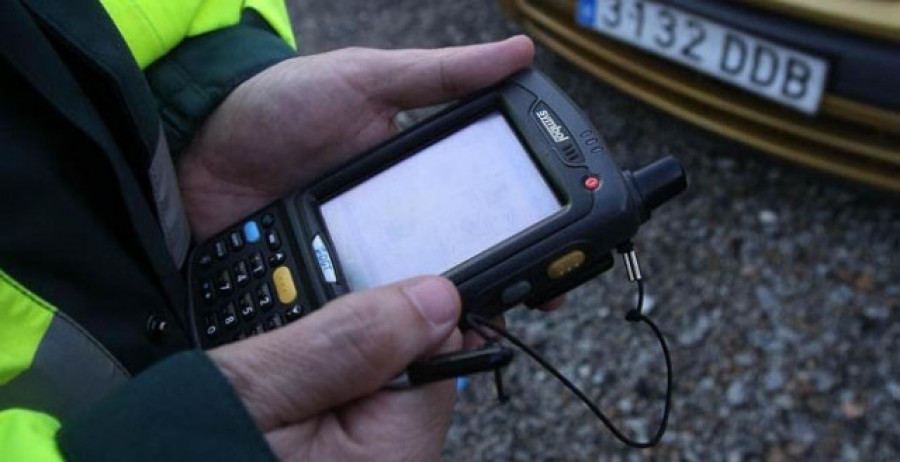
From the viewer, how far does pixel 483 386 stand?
1854 mm

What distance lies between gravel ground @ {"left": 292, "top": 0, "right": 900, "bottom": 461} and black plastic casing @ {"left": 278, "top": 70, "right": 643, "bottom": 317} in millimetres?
763

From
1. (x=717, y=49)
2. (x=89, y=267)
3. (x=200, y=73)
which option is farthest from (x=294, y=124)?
(x=717, y=49)

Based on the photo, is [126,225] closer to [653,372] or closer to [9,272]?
[9,272]

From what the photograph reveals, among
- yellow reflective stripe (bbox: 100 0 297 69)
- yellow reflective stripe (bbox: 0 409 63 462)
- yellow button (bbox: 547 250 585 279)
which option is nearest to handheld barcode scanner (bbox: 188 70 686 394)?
yellow button (bbox: 547 250 585 279)

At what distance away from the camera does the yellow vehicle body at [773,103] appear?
1.71 metres

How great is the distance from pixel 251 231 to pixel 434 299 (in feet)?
1.24

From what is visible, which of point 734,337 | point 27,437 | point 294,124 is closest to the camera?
point 27,437

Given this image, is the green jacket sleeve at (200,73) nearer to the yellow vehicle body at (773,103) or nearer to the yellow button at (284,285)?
the yellow button at (284,285)

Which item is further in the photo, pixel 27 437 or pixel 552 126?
pixel 552 126

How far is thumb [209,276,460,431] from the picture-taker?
2.78 feet

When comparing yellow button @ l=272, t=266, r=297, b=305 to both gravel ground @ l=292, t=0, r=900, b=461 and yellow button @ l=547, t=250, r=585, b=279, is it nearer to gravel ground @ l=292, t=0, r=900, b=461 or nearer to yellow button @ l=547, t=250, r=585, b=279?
yellow button @ l=547, t=250, r=585, b=279

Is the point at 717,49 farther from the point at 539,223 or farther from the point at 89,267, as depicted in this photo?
the point at 89,267

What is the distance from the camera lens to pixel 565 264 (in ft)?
3.32

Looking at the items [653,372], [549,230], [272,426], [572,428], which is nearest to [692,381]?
[653,372]
